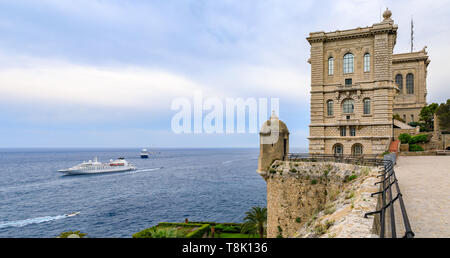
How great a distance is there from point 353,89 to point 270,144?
49.5 ft

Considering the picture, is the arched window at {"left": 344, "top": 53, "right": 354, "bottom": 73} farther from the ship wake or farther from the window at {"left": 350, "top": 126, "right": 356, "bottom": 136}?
the ship wake

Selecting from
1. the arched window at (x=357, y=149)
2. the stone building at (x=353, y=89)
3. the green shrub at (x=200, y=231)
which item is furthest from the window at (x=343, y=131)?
the green shrub at (x=200, y=231)

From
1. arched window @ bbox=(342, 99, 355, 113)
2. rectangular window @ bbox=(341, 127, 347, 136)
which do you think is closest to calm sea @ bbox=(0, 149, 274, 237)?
rectangular window @ bbox=(341, 127, 347, 136)

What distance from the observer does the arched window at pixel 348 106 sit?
2880 cm

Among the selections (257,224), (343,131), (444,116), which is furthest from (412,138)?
(257,224)

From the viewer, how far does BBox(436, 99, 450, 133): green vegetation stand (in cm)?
3538

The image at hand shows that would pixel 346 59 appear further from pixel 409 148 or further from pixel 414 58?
pixel 414 58

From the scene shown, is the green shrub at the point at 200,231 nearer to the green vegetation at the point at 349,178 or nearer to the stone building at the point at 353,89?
the stone building at the point at 353,89

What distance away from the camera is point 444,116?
3600 cm

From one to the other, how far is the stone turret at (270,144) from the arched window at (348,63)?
558 inches

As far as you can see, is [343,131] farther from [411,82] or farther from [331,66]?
[411,82]
